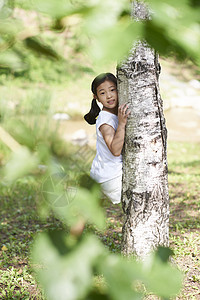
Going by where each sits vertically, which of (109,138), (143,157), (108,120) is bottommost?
(143,157)

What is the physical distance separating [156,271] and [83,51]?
29 centimetres

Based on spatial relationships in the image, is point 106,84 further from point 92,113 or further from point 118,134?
point 92,113

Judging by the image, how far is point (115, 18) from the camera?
385 millimetres

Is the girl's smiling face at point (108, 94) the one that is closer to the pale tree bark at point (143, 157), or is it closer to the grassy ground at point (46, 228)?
the pale tree bark at point (143, 157)

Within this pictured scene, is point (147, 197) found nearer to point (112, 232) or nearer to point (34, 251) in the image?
point (112, 232)

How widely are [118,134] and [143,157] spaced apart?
202mm

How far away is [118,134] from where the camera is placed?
225 centimetres

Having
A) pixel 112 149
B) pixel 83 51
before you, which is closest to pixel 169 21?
pixel 83 51

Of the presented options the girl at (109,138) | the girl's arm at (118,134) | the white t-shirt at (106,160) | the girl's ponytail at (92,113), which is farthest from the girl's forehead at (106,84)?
the girl's ponytail at (92,113)

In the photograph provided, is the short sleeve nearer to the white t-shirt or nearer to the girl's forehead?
the white t-shirt

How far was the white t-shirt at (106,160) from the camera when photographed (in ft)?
7.94

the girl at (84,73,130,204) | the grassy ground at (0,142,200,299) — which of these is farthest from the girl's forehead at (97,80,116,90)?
the grassy ground at (0,142,200,299)

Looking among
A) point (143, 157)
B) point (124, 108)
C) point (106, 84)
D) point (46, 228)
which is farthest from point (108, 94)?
point (46, 228)

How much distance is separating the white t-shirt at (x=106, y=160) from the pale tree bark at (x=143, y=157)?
0.41 ft
